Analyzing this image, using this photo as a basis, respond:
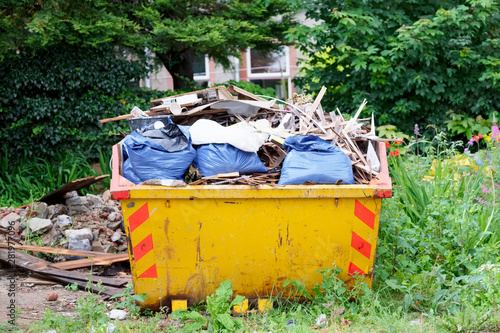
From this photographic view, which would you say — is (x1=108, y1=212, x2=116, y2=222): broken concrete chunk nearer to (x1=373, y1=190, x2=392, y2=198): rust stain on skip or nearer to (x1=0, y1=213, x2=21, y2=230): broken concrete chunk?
(x1=0, y1=213, x2=21, y2=230): broken concrete chunk

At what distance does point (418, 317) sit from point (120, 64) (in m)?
6.46

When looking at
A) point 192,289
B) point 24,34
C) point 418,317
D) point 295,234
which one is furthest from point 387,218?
point 24,34

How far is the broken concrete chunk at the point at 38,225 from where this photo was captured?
17.6 feet

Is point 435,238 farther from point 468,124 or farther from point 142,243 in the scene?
point 468,124

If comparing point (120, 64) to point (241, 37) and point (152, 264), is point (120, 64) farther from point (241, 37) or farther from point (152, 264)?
point (152, 264)

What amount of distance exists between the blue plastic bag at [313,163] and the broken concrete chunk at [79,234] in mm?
2698

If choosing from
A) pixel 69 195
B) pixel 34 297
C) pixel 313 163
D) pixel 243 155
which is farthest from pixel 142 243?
pixel 69 195

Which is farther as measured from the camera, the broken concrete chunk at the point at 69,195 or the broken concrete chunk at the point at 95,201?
the broken concrete chunk at the point at 95,201

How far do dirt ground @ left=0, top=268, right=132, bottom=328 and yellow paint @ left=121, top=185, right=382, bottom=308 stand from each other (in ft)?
2.67

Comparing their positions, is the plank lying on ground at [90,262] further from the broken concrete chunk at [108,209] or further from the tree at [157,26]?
the tree at [157,26]

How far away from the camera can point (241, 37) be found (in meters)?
8.09

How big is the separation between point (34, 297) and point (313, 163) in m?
2.67

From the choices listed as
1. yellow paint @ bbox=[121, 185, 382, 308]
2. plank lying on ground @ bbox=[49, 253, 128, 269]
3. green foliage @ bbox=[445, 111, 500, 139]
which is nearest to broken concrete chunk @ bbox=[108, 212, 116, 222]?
plank lying on ground @ bbox=[49, 253, 128, 269]

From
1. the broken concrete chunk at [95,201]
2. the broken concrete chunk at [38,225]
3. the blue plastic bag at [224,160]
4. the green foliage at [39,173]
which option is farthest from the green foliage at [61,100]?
the blue plastic bag at [224,160]
